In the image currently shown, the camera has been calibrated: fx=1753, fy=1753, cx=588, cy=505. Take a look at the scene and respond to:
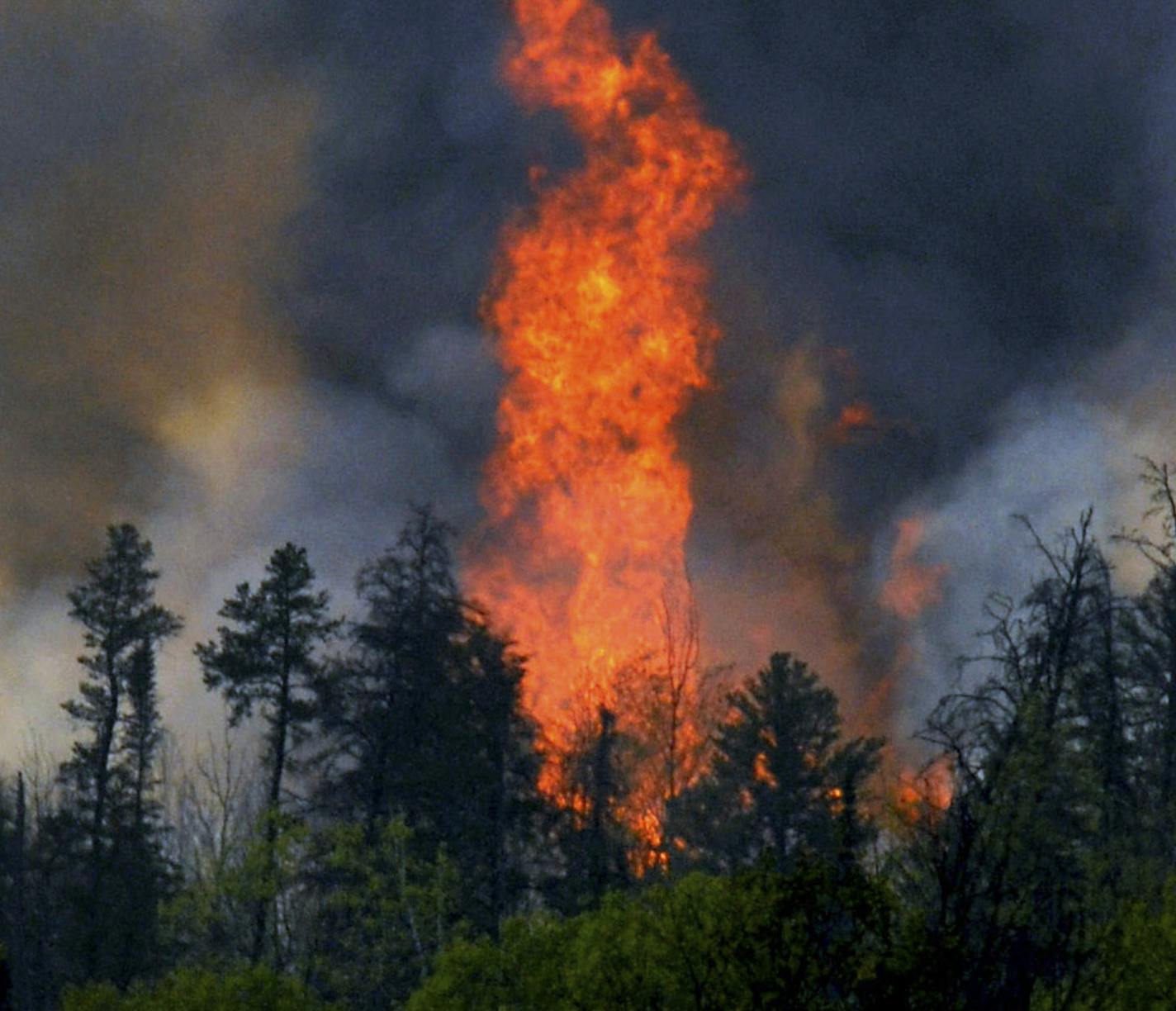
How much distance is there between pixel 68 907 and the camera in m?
52.6

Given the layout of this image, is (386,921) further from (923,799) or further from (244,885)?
(923,799)

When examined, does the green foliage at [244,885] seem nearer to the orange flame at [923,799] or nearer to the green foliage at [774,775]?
the orange flame at [923,799]

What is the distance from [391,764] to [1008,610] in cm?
1893

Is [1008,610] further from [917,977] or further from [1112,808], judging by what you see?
[917,977]

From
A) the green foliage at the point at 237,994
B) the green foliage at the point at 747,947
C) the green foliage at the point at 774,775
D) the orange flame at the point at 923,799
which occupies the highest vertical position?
the green foliage at the point at 774,775

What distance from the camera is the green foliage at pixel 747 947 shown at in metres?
16.1

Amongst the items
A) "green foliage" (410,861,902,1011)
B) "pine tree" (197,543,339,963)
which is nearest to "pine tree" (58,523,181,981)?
"pine tree" (197,543,339,963)

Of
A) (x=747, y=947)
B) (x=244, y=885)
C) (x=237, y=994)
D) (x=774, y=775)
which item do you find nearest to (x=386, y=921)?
(x=244, y=885)

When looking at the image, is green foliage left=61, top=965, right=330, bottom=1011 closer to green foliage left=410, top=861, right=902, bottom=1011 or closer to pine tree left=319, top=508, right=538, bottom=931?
green foliage left=410, top=861, right=902, bottom=1011

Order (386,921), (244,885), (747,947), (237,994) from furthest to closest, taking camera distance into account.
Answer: (386,921) → (244,885) → (237,994) → (747,947)

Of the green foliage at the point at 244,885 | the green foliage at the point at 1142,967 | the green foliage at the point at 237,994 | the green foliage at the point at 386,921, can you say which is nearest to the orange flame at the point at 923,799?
the green foliage at the point at 1142,967

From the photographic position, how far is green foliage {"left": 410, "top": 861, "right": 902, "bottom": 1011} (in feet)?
52.8

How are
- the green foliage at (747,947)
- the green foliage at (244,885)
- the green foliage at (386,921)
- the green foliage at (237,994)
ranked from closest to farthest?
1. the green foliage at (747,947)
2. the green foliage at (237,994)
3. the green foliage at (386,921)
4. the green foliage at (244,885)

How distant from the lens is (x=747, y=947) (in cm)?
1658
